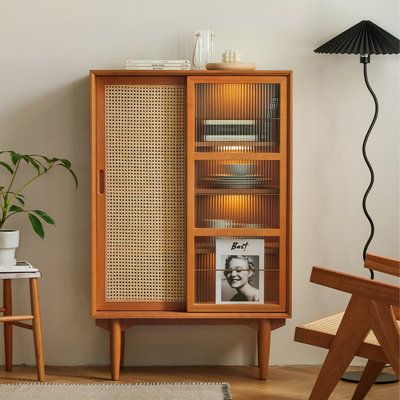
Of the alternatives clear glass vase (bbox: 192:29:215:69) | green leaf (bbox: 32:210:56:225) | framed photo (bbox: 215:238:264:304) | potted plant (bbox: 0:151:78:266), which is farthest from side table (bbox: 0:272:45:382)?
clear glass vase (bbox: 192:29:215:69)

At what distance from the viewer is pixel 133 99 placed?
401 centimetres

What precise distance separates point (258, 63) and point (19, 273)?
1637 mm

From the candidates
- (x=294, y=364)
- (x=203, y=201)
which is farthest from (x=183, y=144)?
(x=294, y=364)

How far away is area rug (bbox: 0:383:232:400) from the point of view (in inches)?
146

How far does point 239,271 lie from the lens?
4.02 meters

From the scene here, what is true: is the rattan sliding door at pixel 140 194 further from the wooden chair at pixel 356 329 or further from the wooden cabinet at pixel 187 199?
the wooden chair at pixel 356 329

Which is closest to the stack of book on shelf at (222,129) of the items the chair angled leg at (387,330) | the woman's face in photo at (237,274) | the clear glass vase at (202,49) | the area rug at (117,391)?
the clear glass vase at (202,49)

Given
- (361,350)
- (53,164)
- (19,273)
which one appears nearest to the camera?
(361,350)

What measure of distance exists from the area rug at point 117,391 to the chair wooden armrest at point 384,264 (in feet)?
2.94

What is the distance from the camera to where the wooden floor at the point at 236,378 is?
3.87 m

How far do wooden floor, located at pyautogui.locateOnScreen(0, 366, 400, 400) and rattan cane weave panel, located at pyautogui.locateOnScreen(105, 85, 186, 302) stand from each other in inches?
16.7

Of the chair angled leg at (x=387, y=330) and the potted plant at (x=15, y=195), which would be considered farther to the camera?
the potted plant at (x=15, y=195)

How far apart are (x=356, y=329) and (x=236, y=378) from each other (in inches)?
48.0

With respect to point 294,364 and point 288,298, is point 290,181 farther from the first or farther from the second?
point 294,364
